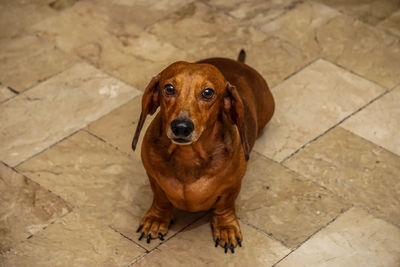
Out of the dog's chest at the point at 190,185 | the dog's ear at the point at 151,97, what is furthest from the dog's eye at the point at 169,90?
the dog's chest at the point at 190,185

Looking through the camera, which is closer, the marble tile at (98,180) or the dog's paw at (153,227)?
the dog's paw at (153,227)

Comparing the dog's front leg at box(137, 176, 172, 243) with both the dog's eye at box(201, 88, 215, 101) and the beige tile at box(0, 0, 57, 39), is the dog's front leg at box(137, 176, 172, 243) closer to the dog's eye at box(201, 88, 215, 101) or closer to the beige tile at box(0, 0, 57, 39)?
the dog's eye at box(201, 88, 215, 101)

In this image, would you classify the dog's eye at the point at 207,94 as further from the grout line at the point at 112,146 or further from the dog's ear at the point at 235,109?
the grout line at the point at 112,146

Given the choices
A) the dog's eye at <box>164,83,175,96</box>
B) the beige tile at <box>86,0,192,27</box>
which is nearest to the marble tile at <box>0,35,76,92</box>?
the beige tile at <box>86,0,192,27</box>

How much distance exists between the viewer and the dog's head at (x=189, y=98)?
3361 millimetres

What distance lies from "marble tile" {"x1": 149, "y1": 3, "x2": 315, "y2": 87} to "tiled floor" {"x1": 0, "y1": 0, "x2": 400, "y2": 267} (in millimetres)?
12

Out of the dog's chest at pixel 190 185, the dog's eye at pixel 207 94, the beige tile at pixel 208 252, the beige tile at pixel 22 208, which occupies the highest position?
the dog's eye at pixel 207 94

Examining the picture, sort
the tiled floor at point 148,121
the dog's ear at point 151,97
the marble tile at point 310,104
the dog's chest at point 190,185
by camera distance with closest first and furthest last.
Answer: the dog's ear at point 151,97 < the dog's chest at point 190,185 < the tiled floor at point 148,121 < the marble tile at point 310,104

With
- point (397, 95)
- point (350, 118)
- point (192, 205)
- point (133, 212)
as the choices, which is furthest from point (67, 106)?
point (397, 95)

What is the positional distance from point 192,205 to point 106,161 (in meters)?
0.82

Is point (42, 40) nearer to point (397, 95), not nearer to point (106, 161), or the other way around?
point (106, 161)

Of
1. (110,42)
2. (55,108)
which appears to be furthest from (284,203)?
(110,42)

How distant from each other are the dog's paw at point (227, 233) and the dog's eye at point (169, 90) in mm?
848

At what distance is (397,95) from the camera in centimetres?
496
